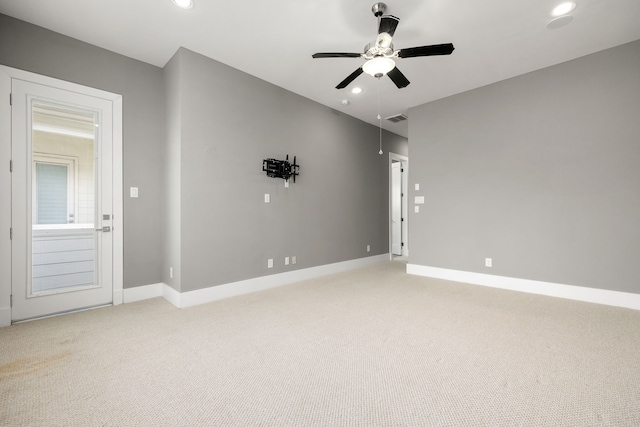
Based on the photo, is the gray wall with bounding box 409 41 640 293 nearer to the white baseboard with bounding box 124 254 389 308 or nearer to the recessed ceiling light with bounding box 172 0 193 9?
the white baseboard with bounding box 124 254 389 308

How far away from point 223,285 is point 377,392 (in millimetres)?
2467

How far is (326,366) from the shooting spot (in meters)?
1.95

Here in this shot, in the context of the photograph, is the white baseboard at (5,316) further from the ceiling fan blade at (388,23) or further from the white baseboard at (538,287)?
Answer: the white baseboard at (538,287)

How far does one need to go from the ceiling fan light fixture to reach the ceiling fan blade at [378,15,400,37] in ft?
0.68

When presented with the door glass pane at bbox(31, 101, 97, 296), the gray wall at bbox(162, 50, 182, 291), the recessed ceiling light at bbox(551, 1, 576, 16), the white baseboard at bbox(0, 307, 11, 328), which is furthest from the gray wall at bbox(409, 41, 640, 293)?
the white baseboard at bbox(0, 307, 11, 328)

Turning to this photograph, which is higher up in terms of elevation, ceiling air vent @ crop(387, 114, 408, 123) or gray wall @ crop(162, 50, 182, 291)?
ceiling air vent @ crop(387, 114, 408, 123)

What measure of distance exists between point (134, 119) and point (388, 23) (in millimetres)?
3176

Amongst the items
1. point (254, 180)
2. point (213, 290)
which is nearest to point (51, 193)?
point (213, 290)

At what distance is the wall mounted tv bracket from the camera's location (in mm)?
4004

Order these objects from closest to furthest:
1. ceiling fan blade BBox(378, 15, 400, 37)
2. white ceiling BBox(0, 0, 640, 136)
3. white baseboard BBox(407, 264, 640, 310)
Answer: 1. ceiling fan blade BBox(378, 15, 400, 37)
2. white ceiling BBox(0, 0, 640, 136)
3. white baseboard BBox(407, 264, 640, 310)

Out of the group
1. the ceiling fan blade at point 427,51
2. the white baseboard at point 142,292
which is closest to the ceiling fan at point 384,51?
the ceiling fan blade at point 427,51

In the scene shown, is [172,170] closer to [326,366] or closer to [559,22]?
[326,366]

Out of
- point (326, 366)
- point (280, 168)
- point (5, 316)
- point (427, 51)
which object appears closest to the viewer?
point (326, 366)

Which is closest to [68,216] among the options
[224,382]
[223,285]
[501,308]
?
[223,285]
